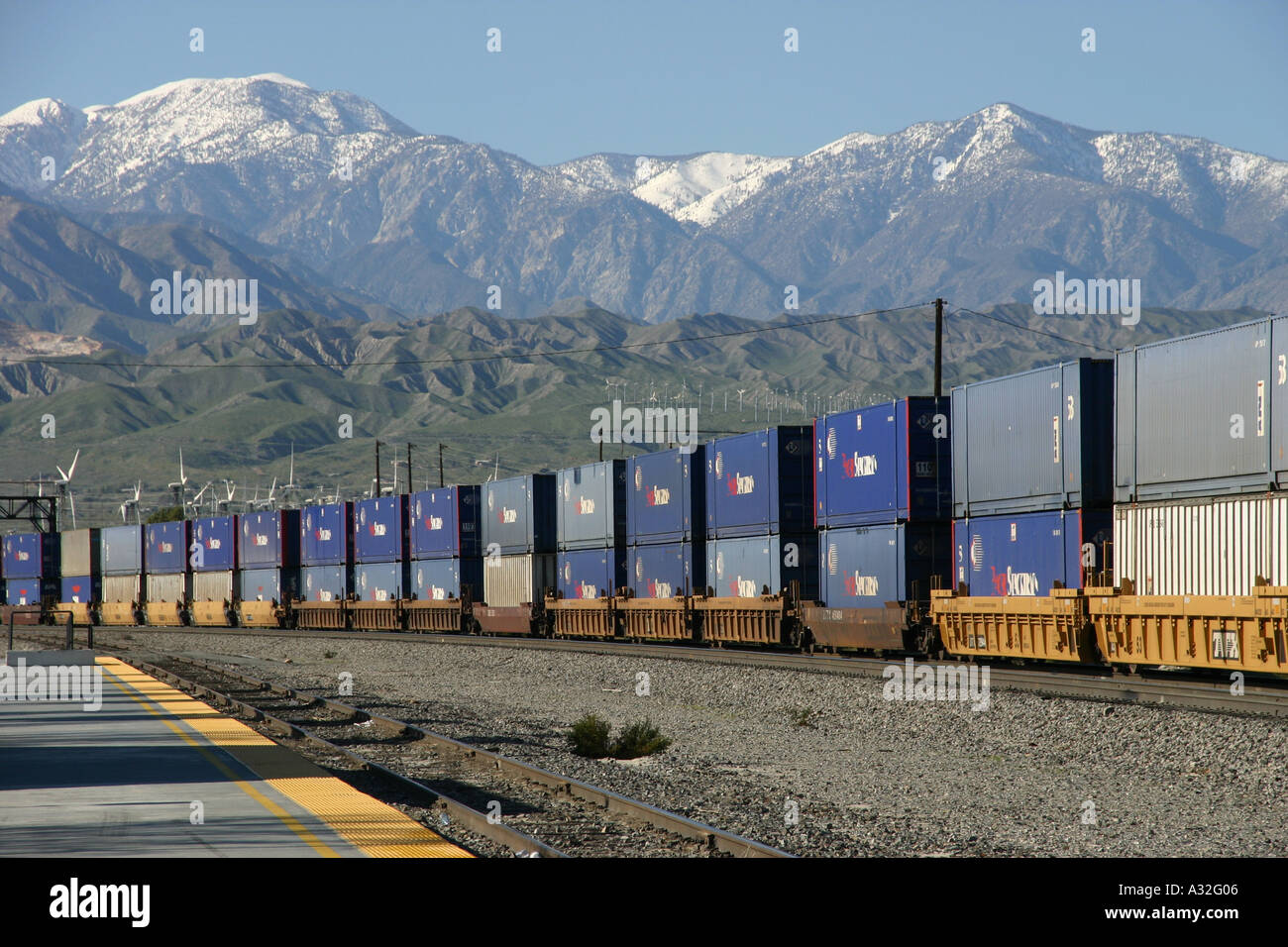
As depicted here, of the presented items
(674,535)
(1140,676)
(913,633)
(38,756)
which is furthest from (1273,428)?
(674,535)

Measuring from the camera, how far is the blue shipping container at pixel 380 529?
192ft

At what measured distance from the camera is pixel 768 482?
1380 inches

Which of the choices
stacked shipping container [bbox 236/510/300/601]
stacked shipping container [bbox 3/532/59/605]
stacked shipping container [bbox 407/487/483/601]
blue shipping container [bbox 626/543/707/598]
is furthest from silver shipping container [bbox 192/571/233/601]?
blue shipping container [bbox 626/543/707/598]

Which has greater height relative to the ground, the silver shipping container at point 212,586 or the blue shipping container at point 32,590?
the silver shipping container at point 212,586

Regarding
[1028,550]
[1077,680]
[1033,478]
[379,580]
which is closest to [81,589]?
[379,580]

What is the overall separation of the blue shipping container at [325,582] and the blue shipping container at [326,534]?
13.4 inches

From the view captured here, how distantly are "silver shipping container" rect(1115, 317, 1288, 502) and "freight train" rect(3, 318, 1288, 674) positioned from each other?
0.12ft

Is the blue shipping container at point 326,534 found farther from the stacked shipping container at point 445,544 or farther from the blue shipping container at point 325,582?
the stacked shipping container at point 445,544

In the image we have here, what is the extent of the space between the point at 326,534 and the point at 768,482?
3520 centimetres

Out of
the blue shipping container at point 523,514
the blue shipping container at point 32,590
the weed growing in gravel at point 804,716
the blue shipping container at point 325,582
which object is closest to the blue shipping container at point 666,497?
the blue shipping container at point 523,514

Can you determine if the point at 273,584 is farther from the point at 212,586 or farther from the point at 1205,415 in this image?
the point at 1205,415

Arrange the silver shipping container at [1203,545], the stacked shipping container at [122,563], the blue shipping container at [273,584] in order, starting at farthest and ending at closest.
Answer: the stacked shipping container at [122,563], the blue shipping container at [273,584], the silver shipping container at [1203,545]

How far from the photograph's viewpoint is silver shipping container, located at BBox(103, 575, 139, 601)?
274 ft

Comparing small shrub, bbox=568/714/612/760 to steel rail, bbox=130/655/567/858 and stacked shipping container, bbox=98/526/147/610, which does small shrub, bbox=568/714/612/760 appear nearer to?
steel rail, bbox=130/655/567/858
